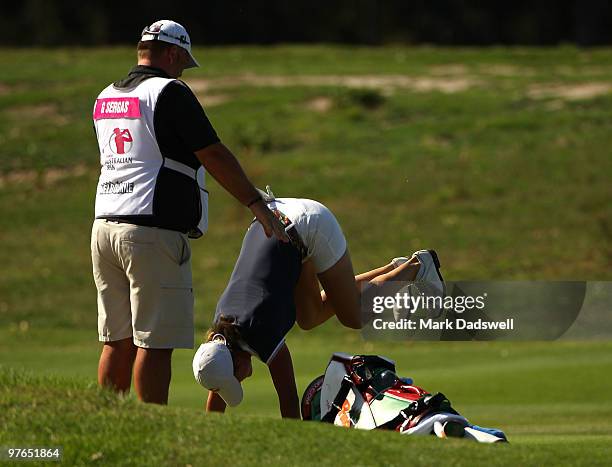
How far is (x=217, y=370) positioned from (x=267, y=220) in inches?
29.4

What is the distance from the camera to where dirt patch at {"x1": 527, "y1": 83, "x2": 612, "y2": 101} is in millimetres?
29666

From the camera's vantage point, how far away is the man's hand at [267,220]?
23.1 feet

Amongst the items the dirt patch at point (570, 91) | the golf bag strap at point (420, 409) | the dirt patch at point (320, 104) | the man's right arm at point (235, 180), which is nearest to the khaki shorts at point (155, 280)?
the man's right arm at point (235, 180)

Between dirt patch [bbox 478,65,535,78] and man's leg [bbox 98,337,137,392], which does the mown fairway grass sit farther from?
A: man's leg [bbox 98,337,137,392]

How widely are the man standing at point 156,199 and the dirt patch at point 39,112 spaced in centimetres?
2309

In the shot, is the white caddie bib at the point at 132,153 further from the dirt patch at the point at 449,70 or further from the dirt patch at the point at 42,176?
the dirt patch at the point at 449,70

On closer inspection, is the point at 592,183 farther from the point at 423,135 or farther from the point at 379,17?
the point at 379,17

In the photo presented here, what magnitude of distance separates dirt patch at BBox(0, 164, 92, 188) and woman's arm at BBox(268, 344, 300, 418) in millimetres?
19670

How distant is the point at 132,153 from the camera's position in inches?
275

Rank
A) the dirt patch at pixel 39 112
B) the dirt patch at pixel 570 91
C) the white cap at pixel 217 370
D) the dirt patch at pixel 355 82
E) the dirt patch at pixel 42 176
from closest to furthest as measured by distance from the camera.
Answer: the white cap at pixel 217 370, the dirt patch at pixel 42 176, the dirt patch at pixel 570 91, the dirt patch at pixel 39 112, the dirt patch at pixel 355 82

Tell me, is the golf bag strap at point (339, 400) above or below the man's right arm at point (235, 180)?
below

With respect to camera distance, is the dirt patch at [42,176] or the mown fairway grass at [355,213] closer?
the mown fairway grass at [355,213]

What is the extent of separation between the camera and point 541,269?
21250 millimetres

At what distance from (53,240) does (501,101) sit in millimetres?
10265
